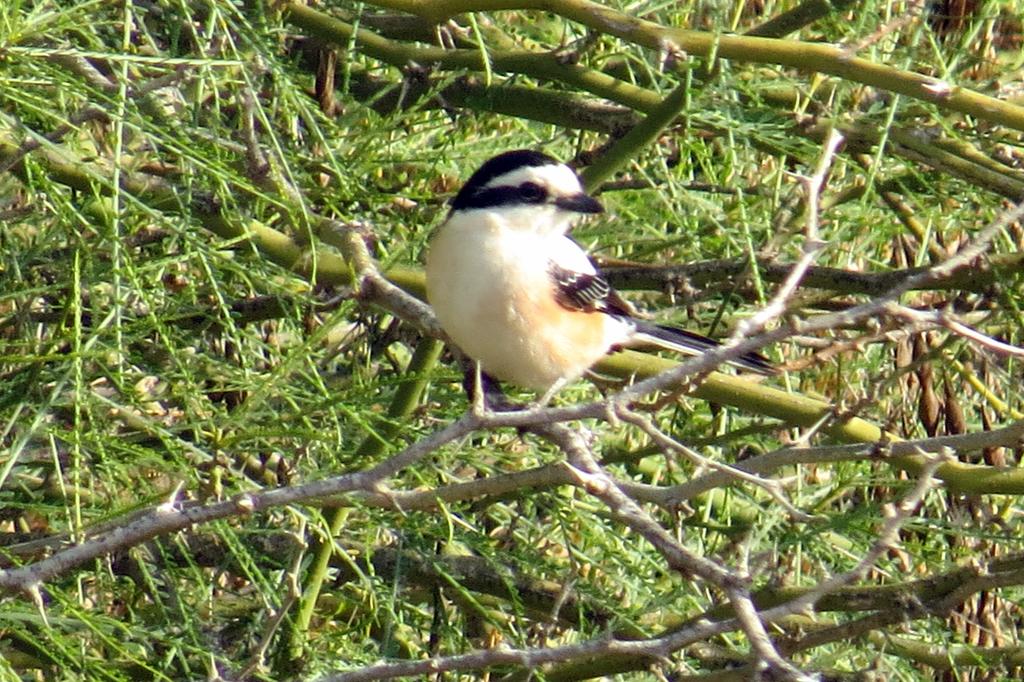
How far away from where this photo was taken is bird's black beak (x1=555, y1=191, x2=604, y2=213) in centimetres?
332

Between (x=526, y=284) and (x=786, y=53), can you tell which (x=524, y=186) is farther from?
(x=786, y=53)

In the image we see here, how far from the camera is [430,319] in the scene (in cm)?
331

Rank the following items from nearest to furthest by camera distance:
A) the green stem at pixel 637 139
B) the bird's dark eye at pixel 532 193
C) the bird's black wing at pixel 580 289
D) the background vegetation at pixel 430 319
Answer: the background vegetation at pixel 430 319 → the green stem at pixel 637 139 → the bird's dark eye at pixel 532 193 → the bird's black wing at pixel 580 289

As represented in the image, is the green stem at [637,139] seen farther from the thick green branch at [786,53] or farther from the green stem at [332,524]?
the green stem at [332,524]

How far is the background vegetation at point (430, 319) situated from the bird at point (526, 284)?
0.32 ft

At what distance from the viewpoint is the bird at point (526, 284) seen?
335cm

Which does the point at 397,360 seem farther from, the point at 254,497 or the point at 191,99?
the point at 254,497

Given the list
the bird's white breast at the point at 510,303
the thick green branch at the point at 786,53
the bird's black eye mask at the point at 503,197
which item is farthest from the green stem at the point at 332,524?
the thick green branch at the point at 786,53

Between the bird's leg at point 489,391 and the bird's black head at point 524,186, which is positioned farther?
the bird's leg at point 489,391

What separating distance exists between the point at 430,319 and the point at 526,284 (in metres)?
0.33

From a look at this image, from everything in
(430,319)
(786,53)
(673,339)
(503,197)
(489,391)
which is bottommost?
(489,391)

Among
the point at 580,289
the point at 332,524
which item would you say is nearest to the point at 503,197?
the point at 580,289

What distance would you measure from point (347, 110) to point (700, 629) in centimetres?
208

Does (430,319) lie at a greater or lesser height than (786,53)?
lesser
